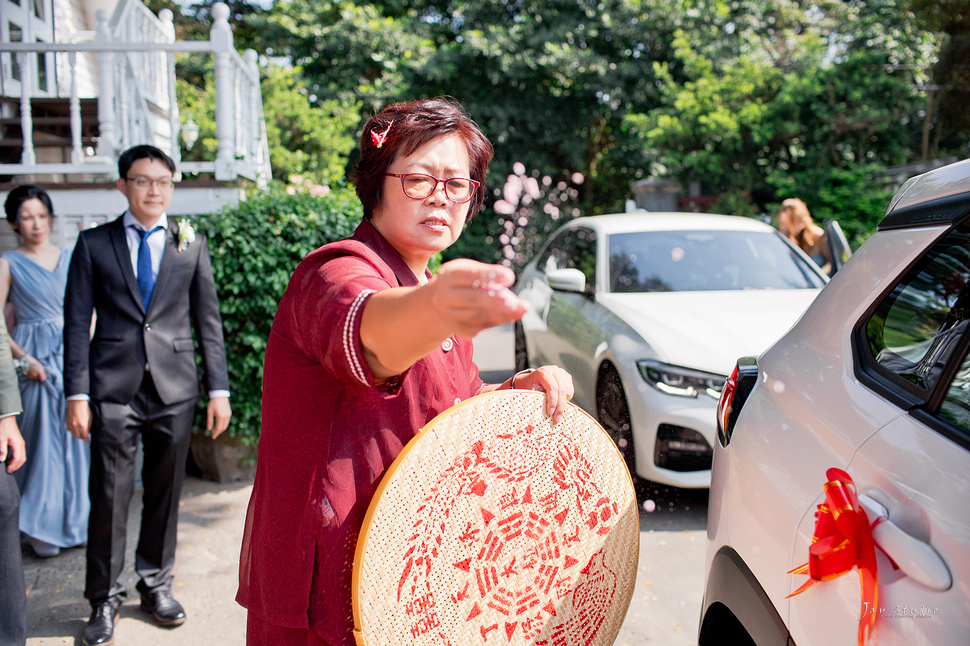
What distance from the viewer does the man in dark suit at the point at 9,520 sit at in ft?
7.72

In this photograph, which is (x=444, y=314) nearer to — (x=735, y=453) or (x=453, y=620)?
(x=453, y=620)

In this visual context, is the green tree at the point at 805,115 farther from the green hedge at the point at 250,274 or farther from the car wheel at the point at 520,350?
the green hedge at the point at 250,274

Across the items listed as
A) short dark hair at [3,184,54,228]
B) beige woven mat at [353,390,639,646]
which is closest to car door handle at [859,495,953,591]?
beige woven mat at [353,390,639,646]

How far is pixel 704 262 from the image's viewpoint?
5.18m

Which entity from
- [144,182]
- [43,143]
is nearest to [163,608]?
[144,182]

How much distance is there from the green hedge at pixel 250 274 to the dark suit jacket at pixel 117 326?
1.19 m

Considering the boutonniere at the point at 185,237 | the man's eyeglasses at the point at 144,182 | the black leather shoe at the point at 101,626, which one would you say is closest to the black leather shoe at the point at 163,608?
the black leather shoe at the point at 101,626

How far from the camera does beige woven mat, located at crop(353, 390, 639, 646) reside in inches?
50.9

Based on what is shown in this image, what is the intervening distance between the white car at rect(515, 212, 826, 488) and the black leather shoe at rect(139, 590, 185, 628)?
2.44 m

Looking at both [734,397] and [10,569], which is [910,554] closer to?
[734,397]

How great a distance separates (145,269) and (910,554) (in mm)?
3039

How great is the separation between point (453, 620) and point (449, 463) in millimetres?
307

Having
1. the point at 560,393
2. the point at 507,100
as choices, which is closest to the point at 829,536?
the point at 560,393

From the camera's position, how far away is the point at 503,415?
1.41m
